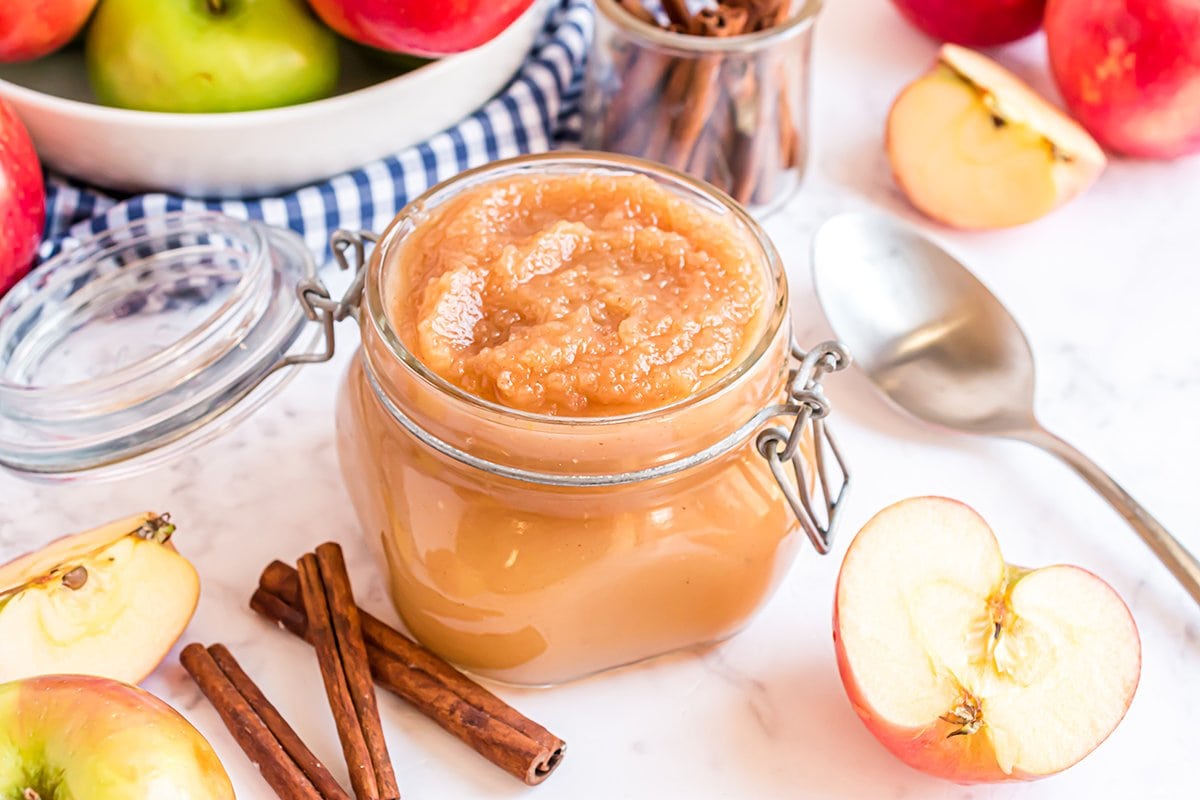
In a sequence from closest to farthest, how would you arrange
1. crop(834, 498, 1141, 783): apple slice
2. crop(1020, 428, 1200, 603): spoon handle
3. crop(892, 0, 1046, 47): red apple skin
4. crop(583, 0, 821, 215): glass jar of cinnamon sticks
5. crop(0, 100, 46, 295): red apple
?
crop(834, 498, 1141, 783): apple slice, crop(1020, 428, 1200, 603): spoon handle, crop(0, 100, 46, 295): red apple, crop(583, 0, 821, 215): glass jar of cinnamon sticks, crop(892, 0, 1046, 47): red apple skin

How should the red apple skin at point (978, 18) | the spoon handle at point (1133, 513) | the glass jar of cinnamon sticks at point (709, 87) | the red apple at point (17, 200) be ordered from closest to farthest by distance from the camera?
the spoon handle at point (1133, 513) → the red apple at point (17, 200) → the glass jar of cinnamon sticks at point (709, 87) → the red apple skin at point (978, 18)

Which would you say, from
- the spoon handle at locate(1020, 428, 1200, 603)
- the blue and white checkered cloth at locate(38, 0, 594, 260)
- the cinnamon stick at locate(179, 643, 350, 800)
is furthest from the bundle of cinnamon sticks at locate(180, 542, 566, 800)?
the spoon handle at locate(1020, 428, 1200, 603)

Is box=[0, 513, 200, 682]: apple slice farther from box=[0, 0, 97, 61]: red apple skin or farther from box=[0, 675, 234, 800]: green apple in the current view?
box=[0, 0, 97, 61]: red apple skin

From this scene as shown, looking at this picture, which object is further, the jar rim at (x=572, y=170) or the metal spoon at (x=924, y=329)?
the metal spoon at (x=924, y=329)

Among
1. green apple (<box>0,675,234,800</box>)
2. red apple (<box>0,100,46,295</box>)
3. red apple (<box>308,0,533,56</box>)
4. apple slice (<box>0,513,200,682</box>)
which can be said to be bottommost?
apple slice (<box>0,513,200,682</box>)

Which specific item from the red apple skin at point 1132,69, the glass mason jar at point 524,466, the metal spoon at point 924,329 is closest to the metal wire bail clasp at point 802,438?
the glass mason jar at point 524,466

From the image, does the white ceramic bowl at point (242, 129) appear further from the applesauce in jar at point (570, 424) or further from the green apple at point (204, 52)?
the applesauce in jar at point (570, 424)

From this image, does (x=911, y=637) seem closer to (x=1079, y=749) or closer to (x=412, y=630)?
(x=1079, y=749)
